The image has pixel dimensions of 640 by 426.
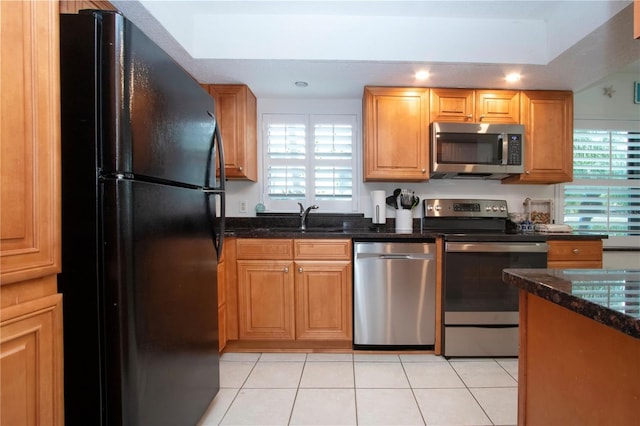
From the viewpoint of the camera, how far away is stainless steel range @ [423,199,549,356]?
Answer: 2.01 metres

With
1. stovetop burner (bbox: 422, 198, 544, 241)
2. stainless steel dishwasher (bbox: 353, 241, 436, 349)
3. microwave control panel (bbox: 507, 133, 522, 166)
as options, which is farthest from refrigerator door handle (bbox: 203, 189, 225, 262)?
microwave control panel (bbox: 507, 133, 522, 166)

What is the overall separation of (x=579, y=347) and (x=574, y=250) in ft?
5.96

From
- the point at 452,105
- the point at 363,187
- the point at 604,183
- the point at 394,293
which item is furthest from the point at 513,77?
the point at 394,293

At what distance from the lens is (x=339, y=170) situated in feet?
8.83

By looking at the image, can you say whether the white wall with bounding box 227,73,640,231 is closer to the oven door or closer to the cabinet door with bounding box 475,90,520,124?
the cabinet door with bounding box 475,90,520,124

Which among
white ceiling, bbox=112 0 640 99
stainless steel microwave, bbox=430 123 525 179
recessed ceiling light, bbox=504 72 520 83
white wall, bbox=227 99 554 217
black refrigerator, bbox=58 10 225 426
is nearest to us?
black refrigerator, bbox=58 10 225 426

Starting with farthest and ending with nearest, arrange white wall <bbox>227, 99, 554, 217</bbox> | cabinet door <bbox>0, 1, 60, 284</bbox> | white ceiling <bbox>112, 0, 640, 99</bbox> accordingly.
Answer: white wall <bbox>227, 99, 554, 217</bbox> < white ceiling <bbox>112, 0, 640, 99</bbox> < cabinet door <bbox>0, 1, 60, 284</bbox>

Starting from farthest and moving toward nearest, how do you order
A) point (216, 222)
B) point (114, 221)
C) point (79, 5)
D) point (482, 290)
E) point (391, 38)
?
point (482, 290) < point (391, 38) < point (216, 222) < point (79, 5) < point (114, 221)

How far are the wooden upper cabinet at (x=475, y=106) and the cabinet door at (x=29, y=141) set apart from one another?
2337 mm

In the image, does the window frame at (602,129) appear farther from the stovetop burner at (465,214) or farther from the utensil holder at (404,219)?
the utensil holder at (404,219)

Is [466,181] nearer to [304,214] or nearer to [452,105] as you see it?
[452,105]

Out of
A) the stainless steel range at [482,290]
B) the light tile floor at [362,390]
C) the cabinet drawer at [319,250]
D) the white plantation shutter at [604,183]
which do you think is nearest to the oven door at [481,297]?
the stainless steel range at [482,290]

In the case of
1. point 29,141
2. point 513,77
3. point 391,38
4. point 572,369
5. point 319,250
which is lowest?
point 572,369

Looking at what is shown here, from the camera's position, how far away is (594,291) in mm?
662
